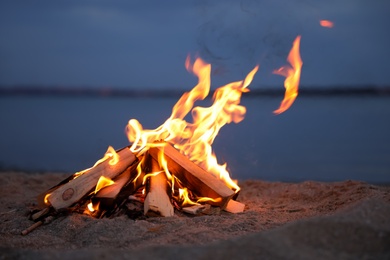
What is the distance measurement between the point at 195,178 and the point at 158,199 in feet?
Result: 0.97

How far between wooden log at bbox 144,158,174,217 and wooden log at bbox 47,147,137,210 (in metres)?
0.19

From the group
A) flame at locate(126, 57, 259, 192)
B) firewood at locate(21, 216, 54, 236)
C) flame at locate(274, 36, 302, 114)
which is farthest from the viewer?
flame at locate(274, 36, 302, 114)

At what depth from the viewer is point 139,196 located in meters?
3.61

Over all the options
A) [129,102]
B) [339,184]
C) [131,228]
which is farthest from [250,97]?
[131,228]

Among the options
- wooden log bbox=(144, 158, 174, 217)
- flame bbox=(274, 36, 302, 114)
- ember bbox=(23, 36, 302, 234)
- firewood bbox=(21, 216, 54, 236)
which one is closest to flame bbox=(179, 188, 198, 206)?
ember bbox=(23, 36, 302, 234)

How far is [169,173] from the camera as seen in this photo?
3699 mm

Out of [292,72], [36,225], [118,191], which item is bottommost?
[36,225]

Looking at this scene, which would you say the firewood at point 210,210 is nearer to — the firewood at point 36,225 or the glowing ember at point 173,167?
the glowing ember at point 173,167

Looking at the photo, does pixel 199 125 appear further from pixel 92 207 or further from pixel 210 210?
pixel 92 207

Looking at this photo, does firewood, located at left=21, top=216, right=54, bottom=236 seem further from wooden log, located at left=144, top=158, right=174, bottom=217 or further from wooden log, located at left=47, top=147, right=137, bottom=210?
wooden log, located at left=144, top=158, right=174, bottom=217

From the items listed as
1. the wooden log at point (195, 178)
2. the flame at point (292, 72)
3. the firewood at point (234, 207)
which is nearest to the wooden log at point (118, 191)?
the wooden log at point (195, 178)

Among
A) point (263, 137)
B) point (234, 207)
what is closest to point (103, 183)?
point (234, 207)

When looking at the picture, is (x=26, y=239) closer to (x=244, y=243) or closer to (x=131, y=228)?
(x=131, y=228)

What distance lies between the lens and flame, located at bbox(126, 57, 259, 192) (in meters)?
3.98
